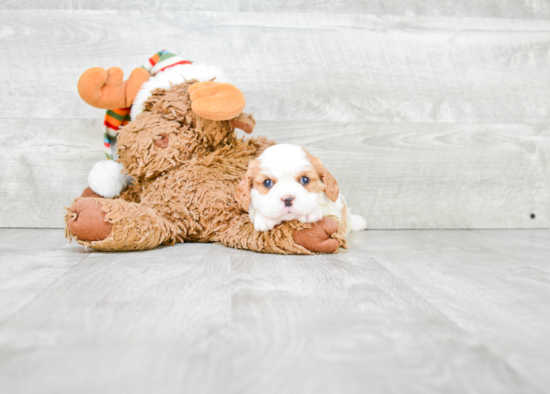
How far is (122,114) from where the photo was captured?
1051 mm

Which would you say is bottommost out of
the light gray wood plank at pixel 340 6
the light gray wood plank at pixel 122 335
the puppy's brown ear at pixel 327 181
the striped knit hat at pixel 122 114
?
the light gray wood plank at pixel 122 335

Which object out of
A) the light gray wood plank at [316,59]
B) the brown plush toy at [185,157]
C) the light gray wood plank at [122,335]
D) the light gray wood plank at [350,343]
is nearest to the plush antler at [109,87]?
the brown plush toy at [185,157]

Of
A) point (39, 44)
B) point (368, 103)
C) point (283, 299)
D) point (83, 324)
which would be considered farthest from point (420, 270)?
point (39, 44)

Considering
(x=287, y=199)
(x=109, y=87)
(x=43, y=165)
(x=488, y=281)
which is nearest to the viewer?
(x=488, y=281)

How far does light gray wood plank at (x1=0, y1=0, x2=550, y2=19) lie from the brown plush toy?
35 centimetres

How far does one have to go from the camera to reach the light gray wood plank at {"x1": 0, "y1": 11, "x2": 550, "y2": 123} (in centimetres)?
123

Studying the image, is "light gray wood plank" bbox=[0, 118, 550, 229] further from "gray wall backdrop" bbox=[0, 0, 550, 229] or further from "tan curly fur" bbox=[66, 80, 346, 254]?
"tan curly fur" bbox=[66, 80, 346, 254]

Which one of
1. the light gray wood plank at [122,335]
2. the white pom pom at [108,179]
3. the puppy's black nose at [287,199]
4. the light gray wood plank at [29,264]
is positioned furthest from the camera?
the white pom pom at [108,179]

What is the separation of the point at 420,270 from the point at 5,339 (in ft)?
2.05

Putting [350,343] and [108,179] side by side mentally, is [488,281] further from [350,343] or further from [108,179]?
[108,179]

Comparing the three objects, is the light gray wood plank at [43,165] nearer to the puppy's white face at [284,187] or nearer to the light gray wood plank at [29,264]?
the light gray wood plank at [29,264]

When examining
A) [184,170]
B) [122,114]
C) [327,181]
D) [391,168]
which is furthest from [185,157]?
[391,168]

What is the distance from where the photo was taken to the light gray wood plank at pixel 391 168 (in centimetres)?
124

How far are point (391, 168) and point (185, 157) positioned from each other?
635 millimetres
